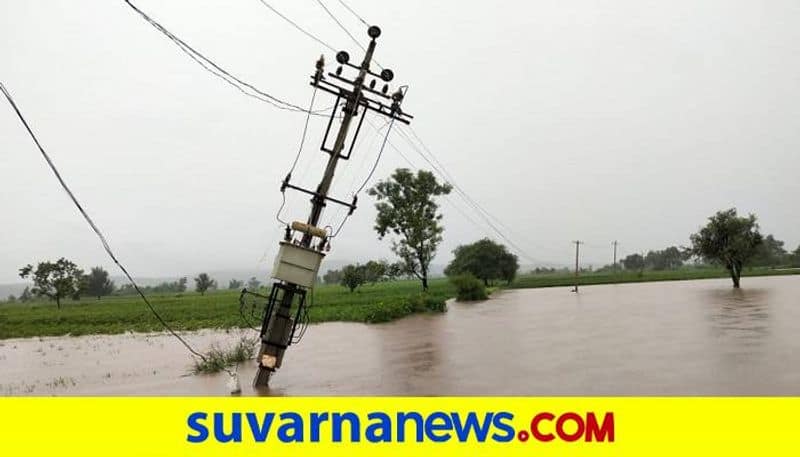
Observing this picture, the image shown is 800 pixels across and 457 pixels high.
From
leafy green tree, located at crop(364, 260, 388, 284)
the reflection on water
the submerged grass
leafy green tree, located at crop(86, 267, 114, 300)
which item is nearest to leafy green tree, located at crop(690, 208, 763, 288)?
the reflection on water

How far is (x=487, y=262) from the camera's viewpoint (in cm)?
6200

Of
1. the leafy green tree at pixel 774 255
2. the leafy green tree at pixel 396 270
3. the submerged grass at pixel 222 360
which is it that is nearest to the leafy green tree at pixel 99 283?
A: the leafy green tree at pixel 396 270

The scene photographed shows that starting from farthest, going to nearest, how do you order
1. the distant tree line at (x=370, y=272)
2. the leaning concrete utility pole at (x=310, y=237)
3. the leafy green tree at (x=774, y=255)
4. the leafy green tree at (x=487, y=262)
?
the leafy green tree at (x=774, y=255), the leafy green tree at (x=487, y=262), the distant tree line at (x=370, y=272), the leaning concrete utility pole at (x=310, y=237)

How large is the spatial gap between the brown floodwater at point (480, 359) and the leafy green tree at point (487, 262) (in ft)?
123

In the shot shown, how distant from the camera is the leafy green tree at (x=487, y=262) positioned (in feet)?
204

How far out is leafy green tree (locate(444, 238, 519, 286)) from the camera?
6209cm

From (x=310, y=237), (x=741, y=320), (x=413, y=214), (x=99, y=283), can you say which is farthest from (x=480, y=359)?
(x=99, y=283)

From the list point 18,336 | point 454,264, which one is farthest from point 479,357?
point 454,264

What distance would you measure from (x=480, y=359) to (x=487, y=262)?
48.7 m

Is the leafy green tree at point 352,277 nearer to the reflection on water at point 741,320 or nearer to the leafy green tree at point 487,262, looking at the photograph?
the leafy green tree at point 487,262

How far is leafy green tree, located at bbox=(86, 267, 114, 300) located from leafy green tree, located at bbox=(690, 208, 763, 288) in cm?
8186

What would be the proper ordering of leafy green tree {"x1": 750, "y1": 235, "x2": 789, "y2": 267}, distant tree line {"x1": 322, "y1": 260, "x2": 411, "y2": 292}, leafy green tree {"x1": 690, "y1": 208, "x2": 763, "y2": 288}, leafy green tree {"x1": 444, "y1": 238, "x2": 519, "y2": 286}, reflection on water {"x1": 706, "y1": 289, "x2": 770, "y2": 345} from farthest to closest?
leafy green tree {"x1": 750, "y1": 235, "x2": 789, "y2": 267}, leafy green tree {"x1": 444, "y1": 238, "x2": 519, "y2": 286}, distant tree line {"x1": 322, "y1": 260, "x2": 411, "y2": 292}, leafy green tree {"x1": 690, "y1": 208, "x2": 763, "y2": 288}, reflection on water {"x1": 706, "y1": 289, "x2": 770, "y2": 345}

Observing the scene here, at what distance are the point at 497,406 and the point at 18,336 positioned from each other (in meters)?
29.4

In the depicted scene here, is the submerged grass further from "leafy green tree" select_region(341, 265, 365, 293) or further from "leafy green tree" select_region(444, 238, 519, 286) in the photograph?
"leafy green tree" select_region(444, 238, 519, 286)
